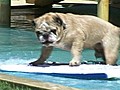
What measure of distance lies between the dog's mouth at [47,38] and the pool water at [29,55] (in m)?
0.58

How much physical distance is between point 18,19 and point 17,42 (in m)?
8.35

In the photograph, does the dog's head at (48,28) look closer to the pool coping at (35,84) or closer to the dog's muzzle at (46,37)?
the dog's muzzle at (46,37)

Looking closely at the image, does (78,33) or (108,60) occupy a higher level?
(78,33)

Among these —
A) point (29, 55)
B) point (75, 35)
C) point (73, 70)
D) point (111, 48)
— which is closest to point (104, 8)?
point (29, 55)

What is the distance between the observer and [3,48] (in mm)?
12555

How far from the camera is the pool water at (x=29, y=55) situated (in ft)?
25.3

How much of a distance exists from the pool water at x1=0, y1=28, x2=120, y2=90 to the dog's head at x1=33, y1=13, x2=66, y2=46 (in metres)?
0.63

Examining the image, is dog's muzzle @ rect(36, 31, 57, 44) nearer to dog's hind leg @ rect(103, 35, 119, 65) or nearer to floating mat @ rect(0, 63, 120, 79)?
floating mat @ rect(0, 63, 120, 79)

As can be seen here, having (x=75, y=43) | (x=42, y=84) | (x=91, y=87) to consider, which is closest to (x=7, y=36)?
(x=75, y=43)

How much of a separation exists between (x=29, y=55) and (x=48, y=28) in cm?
329

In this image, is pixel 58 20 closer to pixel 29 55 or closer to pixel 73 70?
pixel 73 70

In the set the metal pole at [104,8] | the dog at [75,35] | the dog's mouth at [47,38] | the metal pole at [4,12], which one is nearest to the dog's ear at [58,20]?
the dog at [75,35]

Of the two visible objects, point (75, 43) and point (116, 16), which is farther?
point (116, 16)

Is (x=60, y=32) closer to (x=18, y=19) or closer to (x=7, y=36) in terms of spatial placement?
(x=7, y=36)
